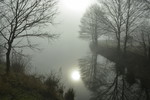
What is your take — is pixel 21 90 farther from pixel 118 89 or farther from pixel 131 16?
pixel 131 16

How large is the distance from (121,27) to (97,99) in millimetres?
19238

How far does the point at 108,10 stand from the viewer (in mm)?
28719

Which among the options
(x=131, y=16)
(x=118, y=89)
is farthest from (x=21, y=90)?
(x=131, y=16)

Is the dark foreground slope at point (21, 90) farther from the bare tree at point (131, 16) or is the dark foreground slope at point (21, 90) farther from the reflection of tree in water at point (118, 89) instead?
the bare tree at point (131, 16)

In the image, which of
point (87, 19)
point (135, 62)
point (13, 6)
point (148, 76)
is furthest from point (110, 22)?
point (13, 6)

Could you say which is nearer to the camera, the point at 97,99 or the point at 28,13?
the point at 28,13

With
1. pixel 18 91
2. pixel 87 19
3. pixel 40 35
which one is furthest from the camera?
pixel 87 19

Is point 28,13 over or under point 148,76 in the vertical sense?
over

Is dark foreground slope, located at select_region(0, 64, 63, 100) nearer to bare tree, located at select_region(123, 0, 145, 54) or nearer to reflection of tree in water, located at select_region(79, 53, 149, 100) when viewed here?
reflection of tree in water, located at select_region(79, 53, 149, 100)

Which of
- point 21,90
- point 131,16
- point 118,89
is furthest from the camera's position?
point 131,16

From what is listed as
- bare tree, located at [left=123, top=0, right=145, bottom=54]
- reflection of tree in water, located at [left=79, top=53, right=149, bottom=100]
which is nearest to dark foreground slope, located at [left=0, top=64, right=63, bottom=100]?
reflection of tree in water, located at [left=79, top=53, right=149, bottom=100]

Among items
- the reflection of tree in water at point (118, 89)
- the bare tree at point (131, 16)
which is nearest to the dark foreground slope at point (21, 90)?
the reflection of tree in water at point (118, 89)

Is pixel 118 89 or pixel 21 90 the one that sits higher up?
pixel 21 90

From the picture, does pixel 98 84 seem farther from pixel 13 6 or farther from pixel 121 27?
pixel 121 27
